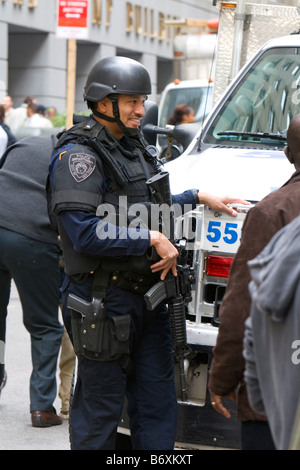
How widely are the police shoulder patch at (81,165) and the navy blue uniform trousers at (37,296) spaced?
5.99ft

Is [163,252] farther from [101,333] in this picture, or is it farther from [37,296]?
[37,296]

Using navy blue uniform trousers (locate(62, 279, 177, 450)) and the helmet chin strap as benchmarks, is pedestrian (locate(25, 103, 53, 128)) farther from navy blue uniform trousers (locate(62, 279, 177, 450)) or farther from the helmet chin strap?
navy blue uniform trousers (locate(62, 279, 177, 450))

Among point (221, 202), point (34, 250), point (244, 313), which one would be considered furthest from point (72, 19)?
point (244, 313)

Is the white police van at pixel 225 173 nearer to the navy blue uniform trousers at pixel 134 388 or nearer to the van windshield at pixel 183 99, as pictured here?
the navy blue uniform trousers at pixel 134 388

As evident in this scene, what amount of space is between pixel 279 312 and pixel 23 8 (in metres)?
22.7

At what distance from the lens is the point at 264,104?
622 centimetres

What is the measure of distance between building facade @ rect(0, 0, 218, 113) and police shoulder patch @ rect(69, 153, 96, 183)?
1918 cm

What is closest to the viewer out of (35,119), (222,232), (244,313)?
(244,313)

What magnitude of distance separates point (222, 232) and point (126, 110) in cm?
72

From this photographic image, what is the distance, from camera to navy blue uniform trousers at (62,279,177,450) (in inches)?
173

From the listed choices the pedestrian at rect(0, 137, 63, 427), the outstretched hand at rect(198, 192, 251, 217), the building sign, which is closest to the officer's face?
the outstretched hand at rect(198, 192, 251, 217)

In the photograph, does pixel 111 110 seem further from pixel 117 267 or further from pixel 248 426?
pixel 248 426

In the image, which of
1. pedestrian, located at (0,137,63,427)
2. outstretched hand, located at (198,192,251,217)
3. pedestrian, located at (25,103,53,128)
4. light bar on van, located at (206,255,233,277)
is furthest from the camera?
pedestrian, located at (25,103,53,128)

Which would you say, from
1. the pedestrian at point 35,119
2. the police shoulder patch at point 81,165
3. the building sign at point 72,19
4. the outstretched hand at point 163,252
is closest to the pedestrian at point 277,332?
the outstretched hand at point 163,252
